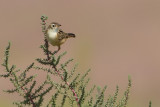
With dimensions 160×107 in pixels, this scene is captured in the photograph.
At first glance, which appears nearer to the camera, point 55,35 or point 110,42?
point 55,35

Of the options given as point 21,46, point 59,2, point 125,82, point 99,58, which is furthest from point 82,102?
point 59,2

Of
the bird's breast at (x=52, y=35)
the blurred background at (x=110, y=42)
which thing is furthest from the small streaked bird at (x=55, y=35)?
the blurred background at (x=110, y=42)

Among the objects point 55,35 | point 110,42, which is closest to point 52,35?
point 55,35

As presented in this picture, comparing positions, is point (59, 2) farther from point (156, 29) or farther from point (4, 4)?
point (156, 29)

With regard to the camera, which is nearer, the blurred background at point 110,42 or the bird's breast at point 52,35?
the bird's breast at point 52,35

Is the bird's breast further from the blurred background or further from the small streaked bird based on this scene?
the blurred background

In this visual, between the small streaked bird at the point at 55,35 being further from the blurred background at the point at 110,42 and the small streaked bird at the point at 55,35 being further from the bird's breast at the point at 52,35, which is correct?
the blurred background at the point at 110,42

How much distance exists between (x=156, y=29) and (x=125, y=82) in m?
9.00

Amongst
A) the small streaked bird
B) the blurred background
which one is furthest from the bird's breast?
the blurred background

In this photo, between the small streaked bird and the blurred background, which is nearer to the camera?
the small streaked bird

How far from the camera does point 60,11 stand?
3994 centimetres

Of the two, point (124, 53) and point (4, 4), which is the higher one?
point (4, 4)

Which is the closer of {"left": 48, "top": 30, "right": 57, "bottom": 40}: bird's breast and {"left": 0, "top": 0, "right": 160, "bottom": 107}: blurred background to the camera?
{"left": 48, "top": 30, "right": 57, "bottom": 40}: bird's breast

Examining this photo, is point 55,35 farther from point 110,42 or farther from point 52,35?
point 110,42
